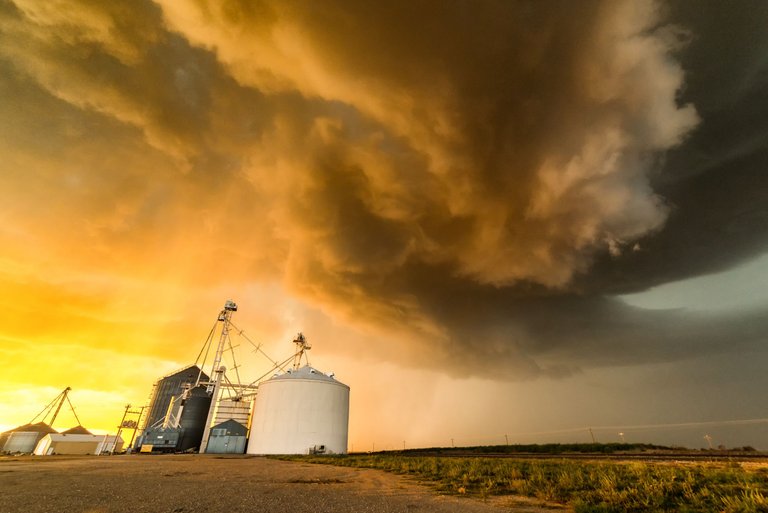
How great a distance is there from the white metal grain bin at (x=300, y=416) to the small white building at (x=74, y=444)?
31.7 m

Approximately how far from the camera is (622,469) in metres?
17.6

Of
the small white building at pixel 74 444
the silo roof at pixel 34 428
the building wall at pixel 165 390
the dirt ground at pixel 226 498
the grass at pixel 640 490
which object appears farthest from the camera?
the silo roof at pixel 34 428

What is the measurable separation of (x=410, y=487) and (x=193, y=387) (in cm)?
7454

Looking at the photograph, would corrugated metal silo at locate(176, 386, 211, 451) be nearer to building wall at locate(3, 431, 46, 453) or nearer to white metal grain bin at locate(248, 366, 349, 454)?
white metal grain bin at locate(248, 366, 349, 454)

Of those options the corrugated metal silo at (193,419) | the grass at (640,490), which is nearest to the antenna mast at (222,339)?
the corrugated metal silo at (193,419)

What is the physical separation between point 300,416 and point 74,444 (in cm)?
4809

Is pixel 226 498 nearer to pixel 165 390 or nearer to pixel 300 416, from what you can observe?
pixel 300 416

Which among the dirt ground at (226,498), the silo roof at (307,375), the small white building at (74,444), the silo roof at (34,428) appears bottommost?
the dirt ground at (226,498)

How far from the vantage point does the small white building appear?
61656mm

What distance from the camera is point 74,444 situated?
6322 centimetres

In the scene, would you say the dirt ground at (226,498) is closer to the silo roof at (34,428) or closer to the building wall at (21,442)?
the building wall at (21,442)

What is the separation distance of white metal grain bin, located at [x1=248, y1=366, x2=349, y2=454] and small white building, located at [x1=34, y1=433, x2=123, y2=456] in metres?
31.7

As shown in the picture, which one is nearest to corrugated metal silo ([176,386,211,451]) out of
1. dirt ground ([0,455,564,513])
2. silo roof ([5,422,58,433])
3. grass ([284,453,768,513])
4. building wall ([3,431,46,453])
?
building wall ([3,431,46,453])

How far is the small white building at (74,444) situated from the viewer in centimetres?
6166
